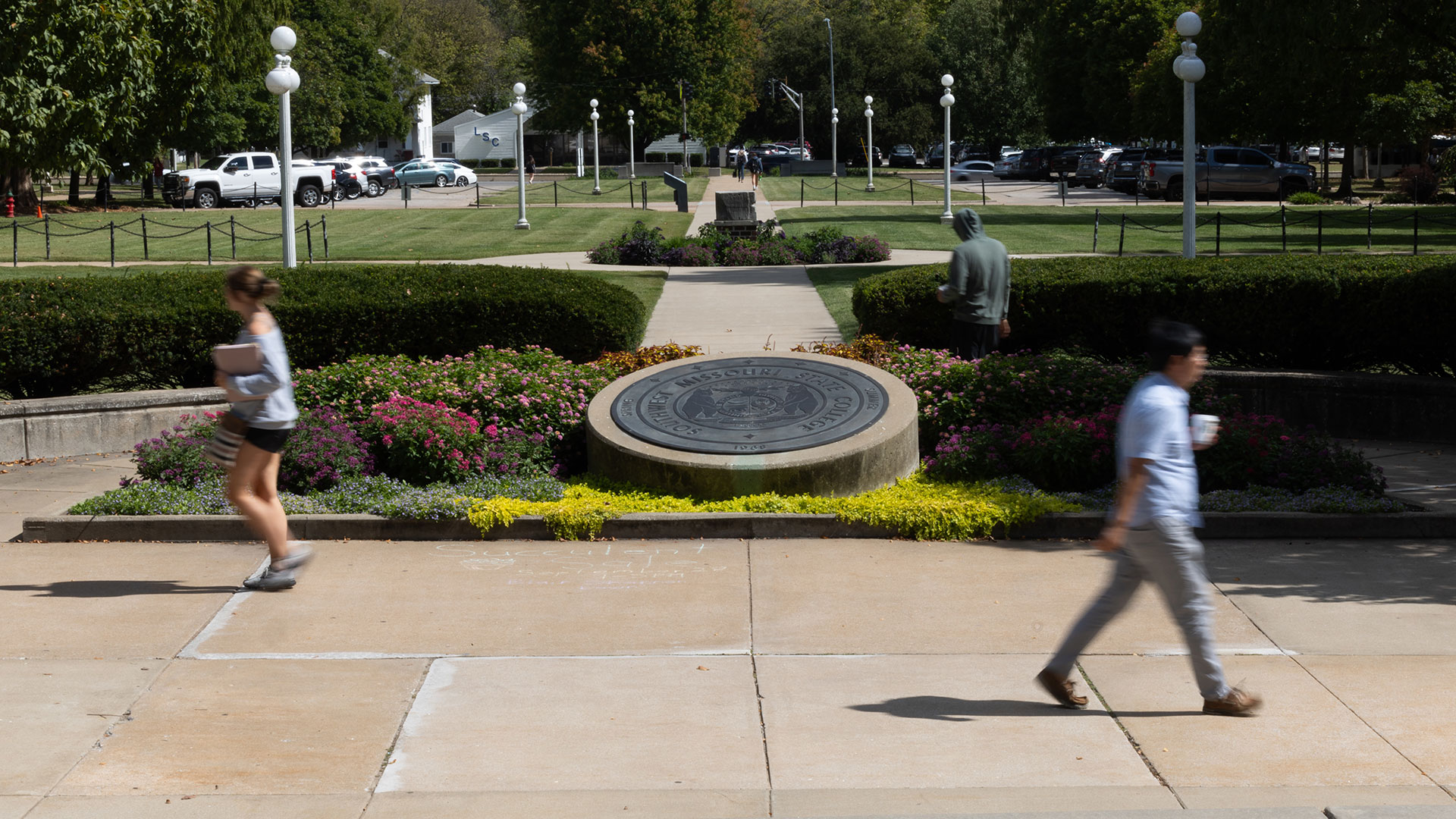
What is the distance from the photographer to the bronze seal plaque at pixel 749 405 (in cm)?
832

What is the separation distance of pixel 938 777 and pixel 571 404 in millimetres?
5091

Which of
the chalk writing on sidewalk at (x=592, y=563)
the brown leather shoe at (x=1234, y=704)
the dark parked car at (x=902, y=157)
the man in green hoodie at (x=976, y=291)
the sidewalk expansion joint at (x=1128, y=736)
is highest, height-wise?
the dark parked car at (x=902, y=157)

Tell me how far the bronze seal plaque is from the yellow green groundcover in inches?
14.8

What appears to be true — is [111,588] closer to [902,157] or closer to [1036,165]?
[1036,165]

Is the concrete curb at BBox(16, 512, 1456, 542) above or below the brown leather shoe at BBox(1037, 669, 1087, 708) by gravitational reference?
above

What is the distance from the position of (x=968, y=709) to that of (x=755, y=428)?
3.40 meters

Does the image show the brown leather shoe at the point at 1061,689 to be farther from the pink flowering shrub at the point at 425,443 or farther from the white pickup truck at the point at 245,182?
the white pickup truck at the point at 245,182

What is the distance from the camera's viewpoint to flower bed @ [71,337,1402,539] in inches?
313

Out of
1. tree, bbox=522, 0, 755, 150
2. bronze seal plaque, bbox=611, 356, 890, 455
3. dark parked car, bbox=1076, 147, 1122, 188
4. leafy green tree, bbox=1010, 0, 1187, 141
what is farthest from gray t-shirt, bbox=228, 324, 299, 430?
tree, bbox=522, 0, 755, 150

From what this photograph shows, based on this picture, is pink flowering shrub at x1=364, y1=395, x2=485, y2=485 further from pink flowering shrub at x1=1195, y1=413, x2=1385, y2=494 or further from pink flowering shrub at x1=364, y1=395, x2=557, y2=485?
pink flowering shrub at x1=1195, y1=413, x2=1385, y2=494

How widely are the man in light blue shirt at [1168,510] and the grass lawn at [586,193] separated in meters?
38.6

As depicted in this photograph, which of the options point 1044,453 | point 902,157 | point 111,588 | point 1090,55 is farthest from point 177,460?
point 902,157

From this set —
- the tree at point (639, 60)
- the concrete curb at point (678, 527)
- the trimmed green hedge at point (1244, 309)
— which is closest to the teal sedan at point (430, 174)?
the tree at point (639, 60)

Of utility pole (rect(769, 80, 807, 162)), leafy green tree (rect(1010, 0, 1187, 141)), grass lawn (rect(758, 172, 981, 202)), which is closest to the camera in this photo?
grass lawn (rect(758, 172, 981, 202))
